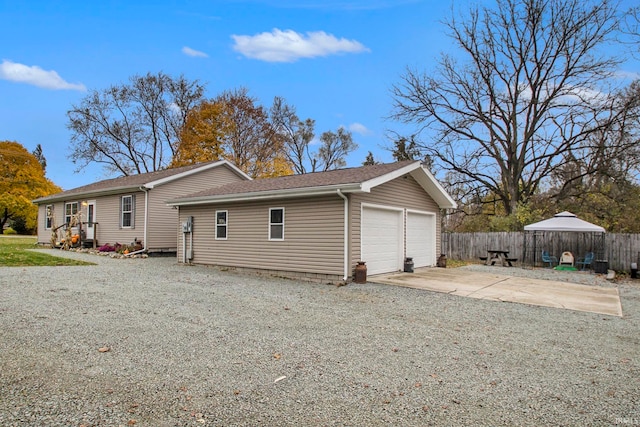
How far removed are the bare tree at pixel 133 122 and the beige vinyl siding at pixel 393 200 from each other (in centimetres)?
2545

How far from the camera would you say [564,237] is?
15922mm

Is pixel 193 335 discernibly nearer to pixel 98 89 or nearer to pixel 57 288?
pixel 57 288

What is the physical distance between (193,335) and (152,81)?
108ft

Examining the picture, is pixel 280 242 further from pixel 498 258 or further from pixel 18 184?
pixel 18 184

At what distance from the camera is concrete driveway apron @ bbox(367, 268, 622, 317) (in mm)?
7707

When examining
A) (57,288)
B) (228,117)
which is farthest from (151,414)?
(228,117)

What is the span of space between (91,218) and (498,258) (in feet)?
61.5

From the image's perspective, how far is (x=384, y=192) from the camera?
11031 millimetres

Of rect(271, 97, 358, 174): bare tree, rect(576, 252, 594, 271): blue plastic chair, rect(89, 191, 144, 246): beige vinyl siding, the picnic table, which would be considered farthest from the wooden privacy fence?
rect(271, 97, 358, 174): bare tree

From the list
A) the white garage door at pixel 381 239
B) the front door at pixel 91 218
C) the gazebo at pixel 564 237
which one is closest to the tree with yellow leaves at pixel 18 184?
the front door at pixel 91 218

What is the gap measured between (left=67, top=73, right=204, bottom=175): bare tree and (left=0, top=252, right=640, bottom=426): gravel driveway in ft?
92.9

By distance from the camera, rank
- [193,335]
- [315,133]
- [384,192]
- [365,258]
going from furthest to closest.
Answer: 1. [315,133]
2. [384,192]
3. [365,258]
4. [193,335]

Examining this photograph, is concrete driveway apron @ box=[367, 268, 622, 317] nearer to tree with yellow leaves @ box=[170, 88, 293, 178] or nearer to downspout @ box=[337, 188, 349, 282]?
downspout @ box=[337, 188, 349, 282]

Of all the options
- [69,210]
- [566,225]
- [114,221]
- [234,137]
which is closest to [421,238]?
[566,225]
